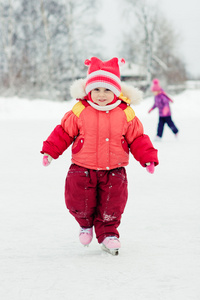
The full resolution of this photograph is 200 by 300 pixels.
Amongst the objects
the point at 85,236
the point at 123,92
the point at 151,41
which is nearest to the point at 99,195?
the point at 85,236

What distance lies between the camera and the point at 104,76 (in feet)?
7.42

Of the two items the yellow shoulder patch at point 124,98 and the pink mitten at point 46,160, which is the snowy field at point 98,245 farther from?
the yellow shoulder patch at point 124,98

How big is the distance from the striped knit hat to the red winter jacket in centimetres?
9

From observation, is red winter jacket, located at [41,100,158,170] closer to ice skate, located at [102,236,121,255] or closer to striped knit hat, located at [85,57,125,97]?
striped knit hat, located at [85,57,125,97]

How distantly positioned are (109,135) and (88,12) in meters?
20.4

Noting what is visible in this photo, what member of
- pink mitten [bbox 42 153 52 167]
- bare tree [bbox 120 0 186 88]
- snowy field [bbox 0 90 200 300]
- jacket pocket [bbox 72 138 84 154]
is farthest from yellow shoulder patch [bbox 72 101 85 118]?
bare tree [bbox 120 0 186 88]

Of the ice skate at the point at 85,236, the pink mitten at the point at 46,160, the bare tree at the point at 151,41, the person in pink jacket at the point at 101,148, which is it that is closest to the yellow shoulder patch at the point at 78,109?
the person in pink jacket at the point at 101,148

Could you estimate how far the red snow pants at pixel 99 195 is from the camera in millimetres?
2213

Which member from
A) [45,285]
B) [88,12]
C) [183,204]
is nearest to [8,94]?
[88,12]

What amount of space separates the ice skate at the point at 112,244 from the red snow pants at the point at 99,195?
0.11ft

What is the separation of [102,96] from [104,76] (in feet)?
0.40

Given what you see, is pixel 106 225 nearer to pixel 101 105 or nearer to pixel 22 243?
pixel 22 243

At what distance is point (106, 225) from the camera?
228 centimetres

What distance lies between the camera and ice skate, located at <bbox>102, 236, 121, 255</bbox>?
2.18m
